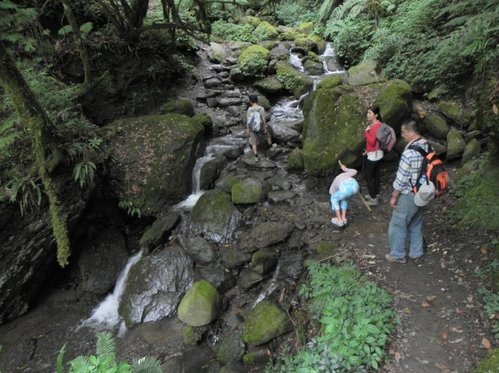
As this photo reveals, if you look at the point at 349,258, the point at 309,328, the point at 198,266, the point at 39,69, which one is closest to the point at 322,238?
the point at 349,258

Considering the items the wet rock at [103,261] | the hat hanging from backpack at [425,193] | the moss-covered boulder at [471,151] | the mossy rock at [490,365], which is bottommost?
the wet rock at [103,261]

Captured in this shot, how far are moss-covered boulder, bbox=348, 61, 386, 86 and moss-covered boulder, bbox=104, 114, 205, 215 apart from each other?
5.40m

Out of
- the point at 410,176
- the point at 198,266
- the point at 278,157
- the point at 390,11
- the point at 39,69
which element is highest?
the point at 390,11

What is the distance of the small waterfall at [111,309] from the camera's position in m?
6.40

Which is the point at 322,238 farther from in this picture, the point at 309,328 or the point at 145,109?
the point at 145,109

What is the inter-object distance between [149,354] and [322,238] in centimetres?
365

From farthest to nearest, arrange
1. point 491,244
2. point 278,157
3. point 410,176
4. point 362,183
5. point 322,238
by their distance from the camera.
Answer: point 278,157, point 362,183, point 322,238, point 491,244, point 410,176

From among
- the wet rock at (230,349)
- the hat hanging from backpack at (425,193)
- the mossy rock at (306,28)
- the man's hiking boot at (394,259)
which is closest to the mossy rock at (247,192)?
the wet rock at (230,349)

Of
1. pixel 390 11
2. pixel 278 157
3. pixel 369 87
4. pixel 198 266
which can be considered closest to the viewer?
pixel 198 266

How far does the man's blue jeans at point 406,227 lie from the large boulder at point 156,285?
3906 mm

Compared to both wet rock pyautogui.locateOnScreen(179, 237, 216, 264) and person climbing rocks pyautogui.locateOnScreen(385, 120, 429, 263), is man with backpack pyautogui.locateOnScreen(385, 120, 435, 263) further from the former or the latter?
wet rock pyautogui.locateOnScreen(179, 237, 216, 264)

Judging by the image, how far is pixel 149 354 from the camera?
5.48 metres

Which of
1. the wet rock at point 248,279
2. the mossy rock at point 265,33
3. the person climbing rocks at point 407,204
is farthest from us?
the mossy rock at point 265,33

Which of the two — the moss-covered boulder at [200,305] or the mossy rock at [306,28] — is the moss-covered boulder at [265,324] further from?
the mossy rock at [306,28]
